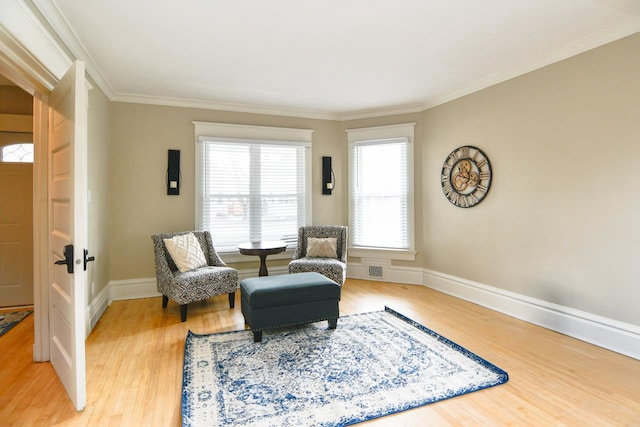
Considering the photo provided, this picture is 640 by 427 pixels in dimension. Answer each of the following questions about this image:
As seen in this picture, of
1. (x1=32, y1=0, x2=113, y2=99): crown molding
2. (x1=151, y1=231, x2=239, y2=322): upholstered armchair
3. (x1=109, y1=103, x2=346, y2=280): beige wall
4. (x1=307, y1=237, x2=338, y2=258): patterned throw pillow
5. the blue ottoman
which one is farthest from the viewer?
(x1=307, y1=237, x2=338, y2=258): patterned throw pillow

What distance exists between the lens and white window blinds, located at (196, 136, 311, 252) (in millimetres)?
4570

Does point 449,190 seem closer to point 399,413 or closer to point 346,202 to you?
point 346,202

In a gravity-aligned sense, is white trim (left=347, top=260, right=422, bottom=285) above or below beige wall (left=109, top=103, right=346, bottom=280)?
below

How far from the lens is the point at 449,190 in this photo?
4.37 m

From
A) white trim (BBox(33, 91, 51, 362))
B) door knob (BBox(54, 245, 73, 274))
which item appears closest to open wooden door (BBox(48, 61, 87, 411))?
door knob (BBox(54, 245, 73, 274))

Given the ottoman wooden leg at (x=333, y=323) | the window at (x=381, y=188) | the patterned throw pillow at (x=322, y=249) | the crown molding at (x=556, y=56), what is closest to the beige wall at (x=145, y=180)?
the patterned throw pillow at (x=322, y=249)

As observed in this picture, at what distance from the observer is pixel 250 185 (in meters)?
4.77

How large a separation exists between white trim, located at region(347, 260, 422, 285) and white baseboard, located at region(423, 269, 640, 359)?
534 millimetres

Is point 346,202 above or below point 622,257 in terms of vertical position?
above

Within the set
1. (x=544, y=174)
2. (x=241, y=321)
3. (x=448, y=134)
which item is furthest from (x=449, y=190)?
(x=241, y=321)

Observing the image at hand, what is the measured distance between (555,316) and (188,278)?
365 cm

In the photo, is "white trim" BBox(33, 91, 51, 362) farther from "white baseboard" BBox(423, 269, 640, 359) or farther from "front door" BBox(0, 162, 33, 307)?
"white baseboard" BBox(423, 269, 640, 359)

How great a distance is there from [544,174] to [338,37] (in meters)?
2.40

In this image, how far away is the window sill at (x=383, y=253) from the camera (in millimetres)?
4859
